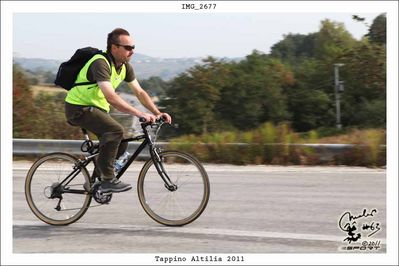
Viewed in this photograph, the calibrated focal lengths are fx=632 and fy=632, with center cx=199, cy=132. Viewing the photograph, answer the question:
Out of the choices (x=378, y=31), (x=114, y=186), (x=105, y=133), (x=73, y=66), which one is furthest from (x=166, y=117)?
(x=378, y=31)

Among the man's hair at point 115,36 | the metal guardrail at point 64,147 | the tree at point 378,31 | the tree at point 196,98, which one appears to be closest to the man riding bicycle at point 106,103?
the man's hair at point 115,36

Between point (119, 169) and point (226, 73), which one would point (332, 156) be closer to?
point (226, 73)

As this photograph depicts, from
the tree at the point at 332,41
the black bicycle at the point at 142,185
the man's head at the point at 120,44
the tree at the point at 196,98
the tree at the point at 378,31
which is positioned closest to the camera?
the man's head at the point at 120,44

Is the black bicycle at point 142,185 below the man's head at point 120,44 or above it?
below

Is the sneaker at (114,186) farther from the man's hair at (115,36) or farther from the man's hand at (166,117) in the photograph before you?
the man's hair at (115,36)

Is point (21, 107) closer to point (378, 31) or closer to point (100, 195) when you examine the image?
point (100, 195)

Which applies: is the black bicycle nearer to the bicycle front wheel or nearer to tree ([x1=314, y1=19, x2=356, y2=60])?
the bicycle front wheel

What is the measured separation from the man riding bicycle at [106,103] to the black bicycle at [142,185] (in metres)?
0.14

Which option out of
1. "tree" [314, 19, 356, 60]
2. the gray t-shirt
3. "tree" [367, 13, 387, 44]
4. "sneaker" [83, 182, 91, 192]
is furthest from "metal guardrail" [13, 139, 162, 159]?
"tree" [314, 19, 356, 60]

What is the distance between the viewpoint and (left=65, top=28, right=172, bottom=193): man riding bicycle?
19.3 feet

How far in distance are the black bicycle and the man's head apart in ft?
2.27

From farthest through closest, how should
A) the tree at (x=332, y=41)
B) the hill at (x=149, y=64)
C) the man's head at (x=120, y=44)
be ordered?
the tree at (x=332, y=41) < the hill at (x=149, y=64) < the man's head at (x=120, y=44)

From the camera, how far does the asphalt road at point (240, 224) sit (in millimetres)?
5719

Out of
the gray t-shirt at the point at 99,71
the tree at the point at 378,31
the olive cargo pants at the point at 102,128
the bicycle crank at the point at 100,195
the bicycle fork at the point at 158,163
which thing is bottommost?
the bicycle crank at the point at 100,195
